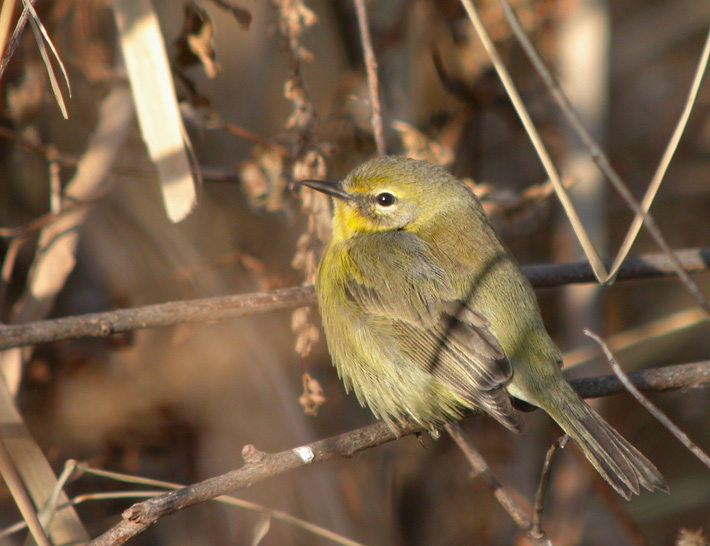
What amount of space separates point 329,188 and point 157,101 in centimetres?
93

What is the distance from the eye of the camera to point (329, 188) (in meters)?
3.37

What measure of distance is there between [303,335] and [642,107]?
4.63m

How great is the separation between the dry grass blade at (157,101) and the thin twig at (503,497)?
172 cm

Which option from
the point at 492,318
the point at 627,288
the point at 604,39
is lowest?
the point at 492,318

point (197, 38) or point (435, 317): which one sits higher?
point (197, 38)

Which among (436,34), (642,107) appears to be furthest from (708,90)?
(436,34)

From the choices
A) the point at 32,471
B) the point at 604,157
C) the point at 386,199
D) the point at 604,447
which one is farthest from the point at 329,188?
the point at 32,471

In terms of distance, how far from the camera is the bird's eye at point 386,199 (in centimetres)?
349

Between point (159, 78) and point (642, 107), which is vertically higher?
point (642, 107)

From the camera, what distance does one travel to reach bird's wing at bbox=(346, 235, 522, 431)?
9.29 feet

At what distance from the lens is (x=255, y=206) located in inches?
155

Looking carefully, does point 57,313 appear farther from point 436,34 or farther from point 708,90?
point 708,90

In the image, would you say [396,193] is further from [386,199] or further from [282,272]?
[282,272]

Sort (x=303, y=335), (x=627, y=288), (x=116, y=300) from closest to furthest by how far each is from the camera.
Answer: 1. (x=303, y=335)
2. (x=116, y=300)
3. (x=627, y=288)
